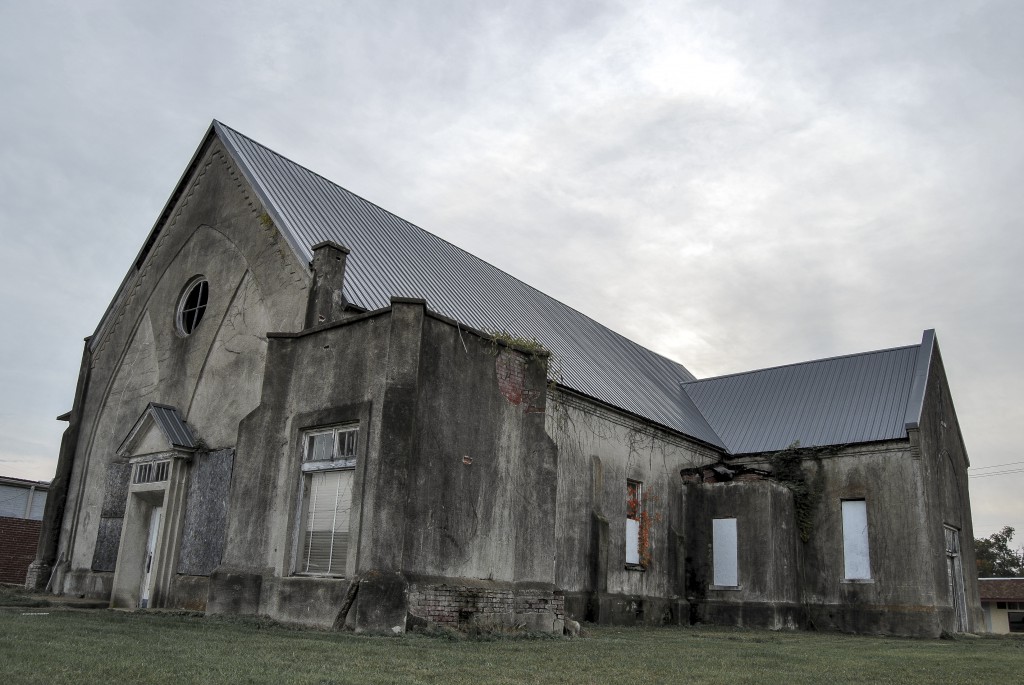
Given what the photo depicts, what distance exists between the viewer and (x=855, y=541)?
908 inches

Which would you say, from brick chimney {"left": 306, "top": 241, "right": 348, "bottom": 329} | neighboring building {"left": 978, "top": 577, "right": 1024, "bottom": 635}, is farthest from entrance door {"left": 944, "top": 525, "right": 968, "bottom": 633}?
neighboring building {"left": 978, "top": 577, "right": 1024, "bottom": 635}

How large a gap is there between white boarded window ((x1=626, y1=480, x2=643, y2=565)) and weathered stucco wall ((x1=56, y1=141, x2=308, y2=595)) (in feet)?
32.5

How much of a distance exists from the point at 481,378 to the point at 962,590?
1787 centimetres

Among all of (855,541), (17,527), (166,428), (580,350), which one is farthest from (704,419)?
(17,527)

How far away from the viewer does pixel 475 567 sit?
13.6m

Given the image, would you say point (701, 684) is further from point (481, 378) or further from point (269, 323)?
point (269, 323)

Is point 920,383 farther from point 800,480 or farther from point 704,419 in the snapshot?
point 704,419

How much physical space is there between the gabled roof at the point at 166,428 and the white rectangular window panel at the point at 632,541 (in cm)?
1056

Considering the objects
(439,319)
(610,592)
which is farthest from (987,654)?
(439,319)

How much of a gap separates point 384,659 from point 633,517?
1391cm

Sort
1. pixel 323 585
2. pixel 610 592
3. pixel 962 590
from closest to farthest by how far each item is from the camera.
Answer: pixel 323 585 → pixel 610 592 → pixel 962 590

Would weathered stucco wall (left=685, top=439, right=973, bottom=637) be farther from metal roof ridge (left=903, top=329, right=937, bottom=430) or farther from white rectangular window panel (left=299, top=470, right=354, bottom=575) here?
white rectangular window panel (left=299, top=470, right=354, bottom=575)

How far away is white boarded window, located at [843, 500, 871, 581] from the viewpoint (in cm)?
2277

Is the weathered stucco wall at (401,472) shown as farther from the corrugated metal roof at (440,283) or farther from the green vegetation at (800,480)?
the green vegetation at (800,480)
